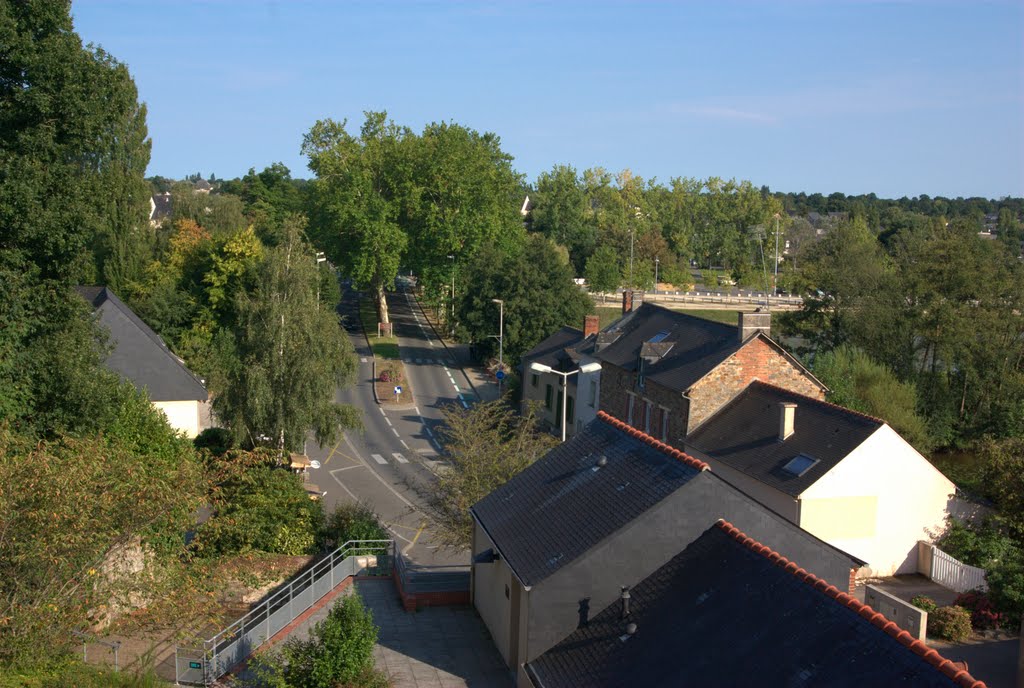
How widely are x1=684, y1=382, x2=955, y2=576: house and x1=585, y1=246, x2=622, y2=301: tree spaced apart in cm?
5517

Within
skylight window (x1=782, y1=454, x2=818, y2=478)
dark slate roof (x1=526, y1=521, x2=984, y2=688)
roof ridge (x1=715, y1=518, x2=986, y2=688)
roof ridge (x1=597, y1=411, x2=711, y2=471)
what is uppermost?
roof ridge (x1=597, y1=411, x2=711, y2=471)

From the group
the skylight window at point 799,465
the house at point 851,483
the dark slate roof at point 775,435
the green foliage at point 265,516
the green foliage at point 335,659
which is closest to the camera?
the green foliage at point 335,659

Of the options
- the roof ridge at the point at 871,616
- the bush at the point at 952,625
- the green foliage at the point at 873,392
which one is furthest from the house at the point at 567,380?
the roof ridge at the point at 871,616

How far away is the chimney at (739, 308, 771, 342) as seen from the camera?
30.1 metres

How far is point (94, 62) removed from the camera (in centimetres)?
2177

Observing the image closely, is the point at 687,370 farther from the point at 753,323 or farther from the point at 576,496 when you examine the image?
the point at 576,496

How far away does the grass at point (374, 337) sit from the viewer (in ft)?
206

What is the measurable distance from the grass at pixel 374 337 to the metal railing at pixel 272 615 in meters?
38.9

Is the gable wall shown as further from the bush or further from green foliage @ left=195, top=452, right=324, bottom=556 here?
green foliage @ left=195, top=452, right=324, bottom=556

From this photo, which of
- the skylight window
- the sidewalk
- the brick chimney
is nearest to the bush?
the skylight window

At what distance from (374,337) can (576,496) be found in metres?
52.0

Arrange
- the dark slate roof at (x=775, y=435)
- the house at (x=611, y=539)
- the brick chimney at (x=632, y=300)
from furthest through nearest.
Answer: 1. the brick chimney at (x=632, y=300)
2. the dark slate roof at (x=775, y=435)
3. the house at (x=611, y=539)

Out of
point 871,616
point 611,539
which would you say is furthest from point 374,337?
point 871,616

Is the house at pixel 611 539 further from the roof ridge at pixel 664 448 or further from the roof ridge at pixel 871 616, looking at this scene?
the roof ridge at pixel 871 616
